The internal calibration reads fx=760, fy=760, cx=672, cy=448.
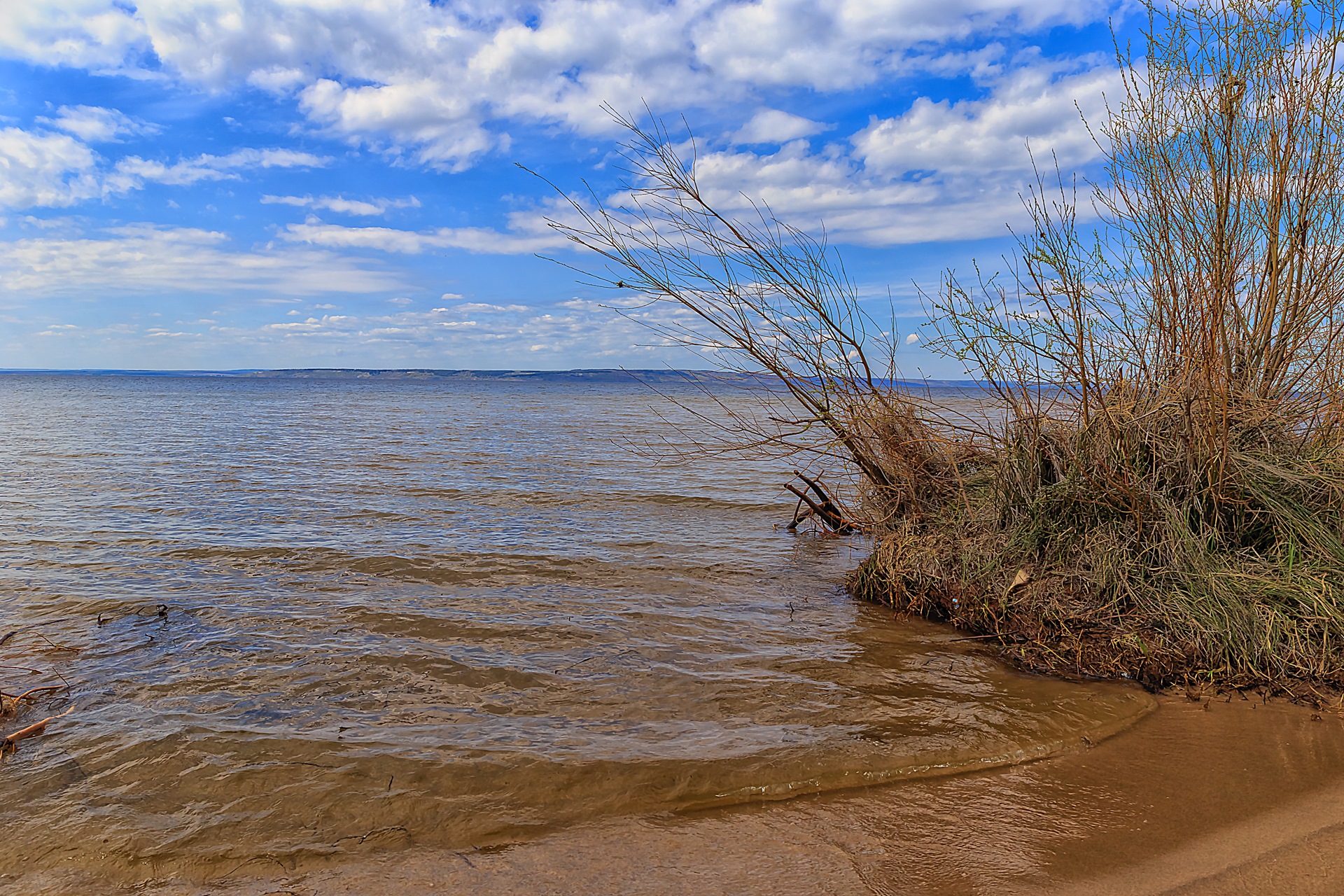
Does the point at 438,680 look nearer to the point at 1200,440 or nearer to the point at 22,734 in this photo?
the point at 22,734

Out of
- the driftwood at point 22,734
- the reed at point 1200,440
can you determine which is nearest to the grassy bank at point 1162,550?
the reed at point 1200,440

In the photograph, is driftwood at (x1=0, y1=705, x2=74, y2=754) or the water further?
driftwood at (x1=0, y1=705, x2=74, y2=754)

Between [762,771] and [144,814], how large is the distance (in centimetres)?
312

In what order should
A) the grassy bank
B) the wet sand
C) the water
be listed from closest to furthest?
1. the wet sand
2. the water
3. the grassy bank

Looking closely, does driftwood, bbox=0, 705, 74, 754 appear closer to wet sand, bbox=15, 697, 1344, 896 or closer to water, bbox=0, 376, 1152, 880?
water, bbox=0, 376, 1152, 880

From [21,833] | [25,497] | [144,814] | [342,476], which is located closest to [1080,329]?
[144,814]

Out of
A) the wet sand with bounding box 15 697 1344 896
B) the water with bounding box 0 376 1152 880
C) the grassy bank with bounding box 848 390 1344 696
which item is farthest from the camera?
the grassy bank with bounding box 848 390 1344 696

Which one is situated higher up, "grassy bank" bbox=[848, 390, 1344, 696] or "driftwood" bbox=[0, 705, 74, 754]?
"grassy bank" bbox=[848, 390, 1344, 696]

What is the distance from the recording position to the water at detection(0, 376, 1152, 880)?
3.87m

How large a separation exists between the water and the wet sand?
0.59 feet

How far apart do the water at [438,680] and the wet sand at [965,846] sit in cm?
18

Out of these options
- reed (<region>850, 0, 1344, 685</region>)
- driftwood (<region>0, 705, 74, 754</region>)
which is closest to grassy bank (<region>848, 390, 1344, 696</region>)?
reed (<region>850, 0, 1344, 685</region>)

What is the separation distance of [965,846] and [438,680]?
367 cm

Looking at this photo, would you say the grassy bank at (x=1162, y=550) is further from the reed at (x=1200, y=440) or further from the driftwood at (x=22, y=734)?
the driftwood at (x=22, y=734)
